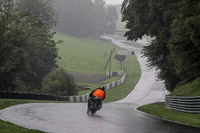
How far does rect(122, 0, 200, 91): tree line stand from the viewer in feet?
90.9

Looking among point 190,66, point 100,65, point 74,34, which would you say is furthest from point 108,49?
point 190,66

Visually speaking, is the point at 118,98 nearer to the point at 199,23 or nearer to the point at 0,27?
the point at 0,27

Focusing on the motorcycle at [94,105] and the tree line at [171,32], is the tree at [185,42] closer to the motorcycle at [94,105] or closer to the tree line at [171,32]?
the tree line at [171,32]

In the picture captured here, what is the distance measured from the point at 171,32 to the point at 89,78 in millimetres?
57862

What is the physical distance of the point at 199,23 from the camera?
2566cm

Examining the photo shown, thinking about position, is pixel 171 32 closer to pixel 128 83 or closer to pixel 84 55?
pixel 128 83

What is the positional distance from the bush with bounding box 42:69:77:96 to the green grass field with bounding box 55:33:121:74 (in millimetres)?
38813

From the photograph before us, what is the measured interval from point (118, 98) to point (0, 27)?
28.1m

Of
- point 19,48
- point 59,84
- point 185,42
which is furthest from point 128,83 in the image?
point 185,42

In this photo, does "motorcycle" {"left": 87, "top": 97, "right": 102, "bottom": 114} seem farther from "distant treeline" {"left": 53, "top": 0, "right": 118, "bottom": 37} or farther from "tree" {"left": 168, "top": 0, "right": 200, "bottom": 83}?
"distant treeline" {"left": 53, "top": 0, "right": 118, "bottom": 37}

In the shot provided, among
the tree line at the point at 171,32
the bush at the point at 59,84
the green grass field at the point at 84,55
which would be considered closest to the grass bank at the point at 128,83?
the green grass field at the point at 84,55

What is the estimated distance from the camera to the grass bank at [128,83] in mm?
64875

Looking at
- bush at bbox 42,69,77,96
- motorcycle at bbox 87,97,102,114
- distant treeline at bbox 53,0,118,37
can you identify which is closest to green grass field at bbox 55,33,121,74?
distant treeline at bbox 53,0,118,37

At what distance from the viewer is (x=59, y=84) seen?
58.7 m
